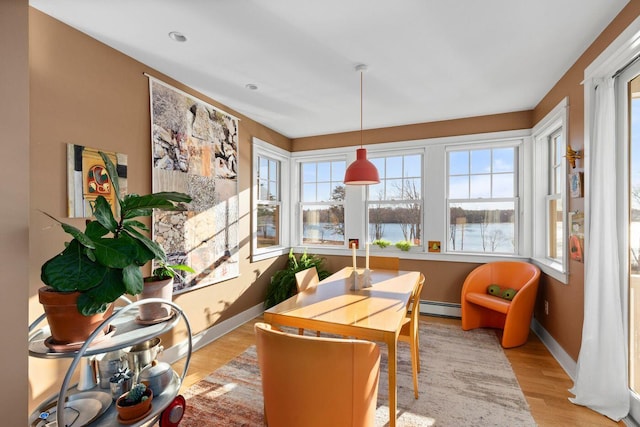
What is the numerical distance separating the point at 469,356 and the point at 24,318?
322cm

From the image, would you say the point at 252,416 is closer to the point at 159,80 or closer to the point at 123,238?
the point at 123,238

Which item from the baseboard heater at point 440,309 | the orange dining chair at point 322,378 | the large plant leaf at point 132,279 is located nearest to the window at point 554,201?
the baseboard heater at point 440,309

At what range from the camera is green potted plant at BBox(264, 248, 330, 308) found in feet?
13.1

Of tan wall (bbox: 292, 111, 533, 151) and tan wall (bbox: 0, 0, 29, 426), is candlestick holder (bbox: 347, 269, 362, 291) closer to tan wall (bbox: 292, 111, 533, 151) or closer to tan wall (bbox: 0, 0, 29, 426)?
tan wall (bbox: 0, 0, 29, 426)

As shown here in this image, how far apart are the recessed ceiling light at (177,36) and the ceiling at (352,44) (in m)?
0.05

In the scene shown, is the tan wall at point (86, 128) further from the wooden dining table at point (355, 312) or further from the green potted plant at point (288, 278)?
the wooden dining table at point (355, 312)

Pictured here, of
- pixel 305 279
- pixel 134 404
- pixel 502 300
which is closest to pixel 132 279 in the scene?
A: pixel 134 404

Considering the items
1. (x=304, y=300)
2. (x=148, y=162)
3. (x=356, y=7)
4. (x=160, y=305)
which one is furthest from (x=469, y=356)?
(x=148, y=162)

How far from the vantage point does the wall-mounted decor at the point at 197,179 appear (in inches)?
103

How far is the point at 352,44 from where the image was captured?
222cm

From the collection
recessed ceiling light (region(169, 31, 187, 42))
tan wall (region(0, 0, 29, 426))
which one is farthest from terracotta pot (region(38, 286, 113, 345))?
recessed ceiling light (region(169, 31, 187, 42))

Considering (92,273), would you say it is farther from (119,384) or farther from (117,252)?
(119,384)

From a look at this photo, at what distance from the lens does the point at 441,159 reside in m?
4.01

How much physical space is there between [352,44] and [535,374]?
3105 millimetres
